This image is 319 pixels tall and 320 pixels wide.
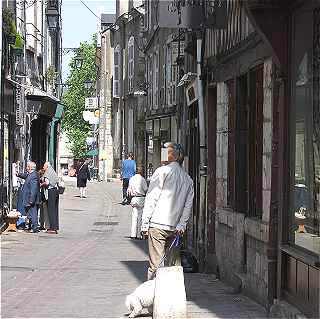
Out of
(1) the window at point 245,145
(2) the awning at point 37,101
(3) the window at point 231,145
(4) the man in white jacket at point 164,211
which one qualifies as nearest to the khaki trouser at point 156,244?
(4) the man in white jacket at point 164,211

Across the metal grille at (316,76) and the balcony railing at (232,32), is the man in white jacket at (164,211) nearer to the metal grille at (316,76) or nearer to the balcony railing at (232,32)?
the balcony railing at (232,32)

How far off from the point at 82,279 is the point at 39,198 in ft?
23.6

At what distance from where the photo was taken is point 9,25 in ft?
63.1

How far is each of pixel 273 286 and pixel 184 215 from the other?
1.55m

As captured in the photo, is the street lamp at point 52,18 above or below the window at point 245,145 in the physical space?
above

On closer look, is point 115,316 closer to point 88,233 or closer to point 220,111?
point 220,111

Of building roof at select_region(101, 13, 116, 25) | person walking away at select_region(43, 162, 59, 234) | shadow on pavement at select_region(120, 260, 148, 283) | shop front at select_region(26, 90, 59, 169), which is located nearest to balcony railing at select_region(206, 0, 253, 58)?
shadow on pavement at select_region(120, 260, 148, 283)

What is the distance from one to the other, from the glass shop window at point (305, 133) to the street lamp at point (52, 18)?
2275 centimetres

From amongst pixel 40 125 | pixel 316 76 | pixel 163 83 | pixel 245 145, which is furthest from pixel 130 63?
pixel 316 76

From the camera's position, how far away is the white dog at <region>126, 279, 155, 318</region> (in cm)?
849

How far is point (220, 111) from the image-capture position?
465 inches

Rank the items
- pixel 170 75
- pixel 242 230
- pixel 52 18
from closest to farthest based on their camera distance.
Answer: pixel 242 230
pixel 170 75
pixel 52 18

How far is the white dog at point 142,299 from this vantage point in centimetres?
849

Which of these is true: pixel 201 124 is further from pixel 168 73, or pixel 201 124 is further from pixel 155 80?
pixel 155 80
